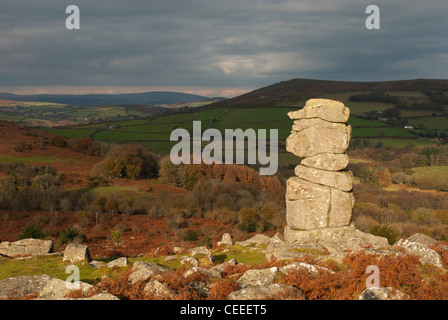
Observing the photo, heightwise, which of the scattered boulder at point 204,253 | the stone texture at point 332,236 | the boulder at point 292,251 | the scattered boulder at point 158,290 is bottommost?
the scattered boulder at point 204,253

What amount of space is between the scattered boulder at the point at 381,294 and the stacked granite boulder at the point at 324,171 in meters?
8.84

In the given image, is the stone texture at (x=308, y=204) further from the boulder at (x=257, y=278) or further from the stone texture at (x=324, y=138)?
the boulder at (x=257, y=278)

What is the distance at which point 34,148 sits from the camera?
176ft

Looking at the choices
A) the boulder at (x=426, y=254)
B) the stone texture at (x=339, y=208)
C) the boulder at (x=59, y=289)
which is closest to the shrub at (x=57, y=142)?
the stone texture at (x=339, y=208)

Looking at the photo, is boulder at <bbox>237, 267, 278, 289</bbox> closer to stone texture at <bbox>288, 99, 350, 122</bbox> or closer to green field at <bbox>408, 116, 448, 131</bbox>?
stone texture at <bbox>288, 99, 350, 122</bbox>

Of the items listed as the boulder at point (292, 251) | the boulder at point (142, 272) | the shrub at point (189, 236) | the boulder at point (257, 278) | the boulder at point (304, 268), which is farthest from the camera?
the shrub at point (189, 236)

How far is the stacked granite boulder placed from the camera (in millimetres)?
16406

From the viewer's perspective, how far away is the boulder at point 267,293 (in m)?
7.77

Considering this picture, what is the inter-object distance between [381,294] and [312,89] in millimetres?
169209

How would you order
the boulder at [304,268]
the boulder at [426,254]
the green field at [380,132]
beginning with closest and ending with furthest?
the boulder at [304,268]
the boulder at [426,254]
the green field at [380,132]

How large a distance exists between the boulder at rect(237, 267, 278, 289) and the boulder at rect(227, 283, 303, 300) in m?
0.67

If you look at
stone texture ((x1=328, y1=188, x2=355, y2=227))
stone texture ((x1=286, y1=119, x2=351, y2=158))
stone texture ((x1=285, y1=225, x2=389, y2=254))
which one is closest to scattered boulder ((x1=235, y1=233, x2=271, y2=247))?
stone texture ((x1=285, y1=225, x2=389, y2=254))
